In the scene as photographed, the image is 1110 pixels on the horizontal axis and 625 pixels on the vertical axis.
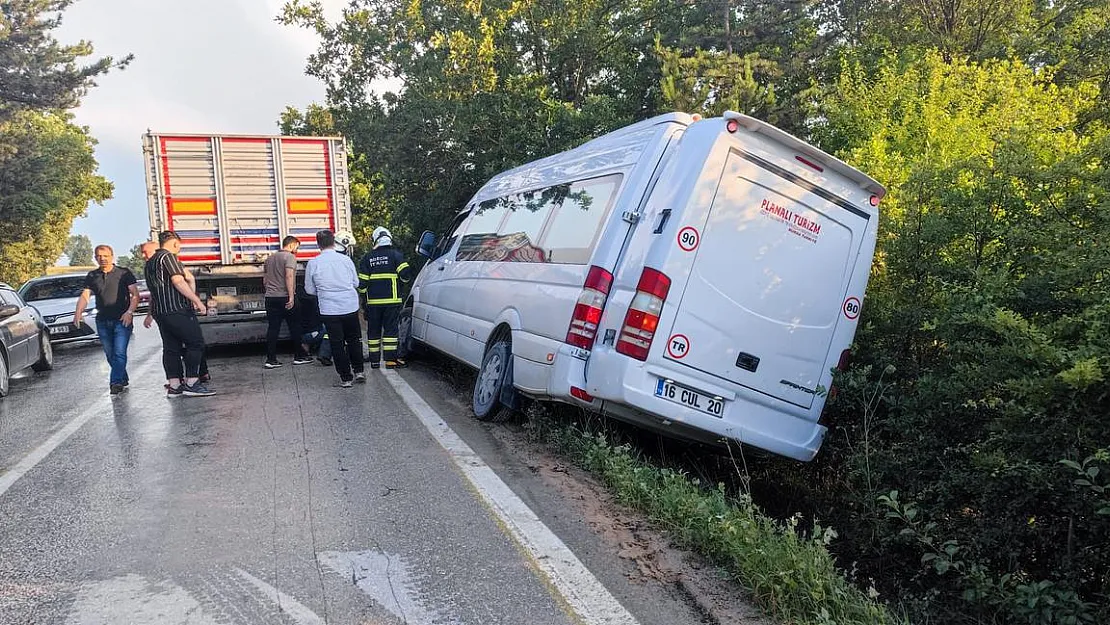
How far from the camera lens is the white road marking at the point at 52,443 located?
5.04m

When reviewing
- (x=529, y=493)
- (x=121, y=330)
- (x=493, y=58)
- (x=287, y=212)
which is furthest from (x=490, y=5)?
(x=529, y=493)

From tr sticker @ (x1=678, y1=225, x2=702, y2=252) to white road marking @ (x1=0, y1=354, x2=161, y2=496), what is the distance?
4.44 m

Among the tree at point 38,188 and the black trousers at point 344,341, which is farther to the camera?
the tree at point 38,188

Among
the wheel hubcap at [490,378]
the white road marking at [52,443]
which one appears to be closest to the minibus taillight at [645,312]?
the wheel hubcap at [490,378]

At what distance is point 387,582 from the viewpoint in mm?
3350

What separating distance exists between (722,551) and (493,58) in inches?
533

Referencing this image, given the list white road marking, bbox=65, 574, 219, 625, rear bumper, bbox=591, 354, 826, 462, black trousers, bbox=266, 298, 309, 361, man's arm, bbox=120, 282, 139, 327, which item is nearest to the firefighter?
black trousers, bbox=266, 298, 309, 361

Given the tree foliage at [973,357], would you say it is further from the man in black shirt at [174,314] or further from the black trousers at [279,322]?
the black trousers at [279,322]

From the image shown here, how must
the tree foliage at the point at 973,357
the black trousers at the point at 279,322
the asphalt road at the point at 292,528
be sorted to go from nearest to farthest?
1. the asphalt road at the point at 292,528
2. the tree foliage at the point at 973,357
3. the black trousers at the point at 279,322

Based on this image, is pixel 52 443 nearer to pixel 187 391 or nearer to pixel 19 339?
pixel 187 391

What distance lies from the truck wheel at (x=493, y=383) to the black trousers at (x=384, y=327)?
3105 mm

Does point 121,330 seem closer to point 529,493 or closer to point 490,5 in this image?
point 529,493

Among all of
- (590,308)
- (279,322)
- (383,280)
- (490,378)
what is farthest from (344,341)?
(590,308)

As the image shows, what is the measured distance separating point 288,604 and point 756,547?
2021 millimetres
